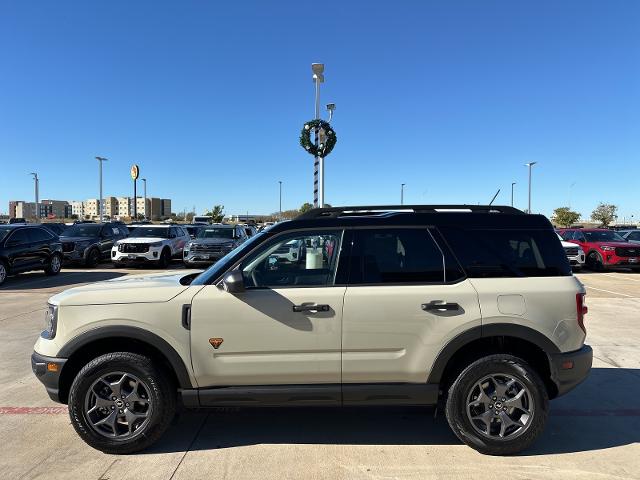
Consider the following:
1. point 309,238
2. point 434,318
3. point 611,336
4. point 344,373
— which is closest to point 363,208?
point 309,238

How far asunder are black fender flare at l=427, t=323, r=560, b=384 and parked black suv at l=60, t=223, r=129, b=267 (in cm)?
1696

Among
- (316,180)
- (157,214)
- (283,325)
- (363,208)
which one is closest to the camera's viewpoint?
(283,325)

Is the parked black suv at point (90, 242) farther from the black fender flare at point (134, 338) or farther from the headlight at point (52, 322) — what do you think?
the black fender flare at point (134, 338)

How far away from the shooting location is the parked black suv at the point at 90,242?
17.7 metres

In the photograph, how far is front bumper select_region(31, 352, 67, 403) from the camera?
3.59 meters

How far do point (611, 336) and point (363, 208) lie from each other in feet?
17.6

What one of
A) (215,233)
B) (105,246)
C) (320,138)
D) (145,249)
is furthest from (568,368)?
(105,246)

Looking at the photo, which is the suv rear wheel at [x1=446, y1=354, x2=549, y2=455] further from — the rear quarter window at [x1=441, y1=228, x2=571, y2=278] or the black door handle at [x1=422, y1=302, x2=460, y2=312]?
the rear quarter window at [x1=441, y1=228, x2=571, y2=278]

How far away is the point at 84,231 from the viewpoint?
19.4 meters

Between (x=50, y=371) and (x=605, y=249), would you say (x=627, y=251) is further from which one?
(x=50, y=371)

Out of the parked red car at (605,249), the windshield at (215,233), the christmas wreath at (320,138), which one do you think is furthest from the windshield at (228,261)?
the parked red car at (605,249)

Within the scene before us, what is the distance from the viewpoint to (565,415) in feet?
14.3

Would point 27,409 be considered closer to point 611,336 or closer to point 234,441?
point 234,441

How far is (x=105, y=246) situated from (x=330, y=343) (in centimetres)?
1789
